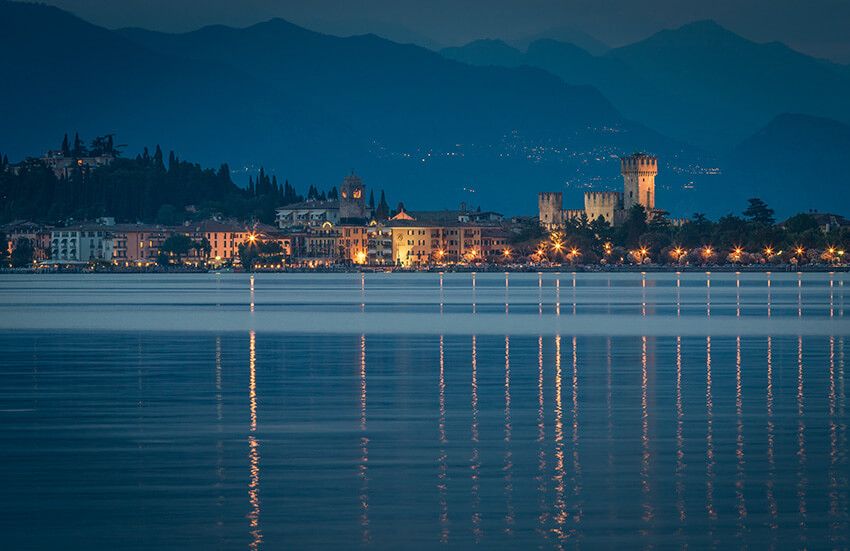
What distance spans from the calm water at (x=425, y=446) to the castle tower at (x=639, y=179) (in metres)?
132

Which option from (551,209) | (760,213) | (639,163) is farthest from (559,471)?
(551,209)

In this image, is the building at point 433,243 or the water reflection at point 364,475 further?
the building at point 433,243

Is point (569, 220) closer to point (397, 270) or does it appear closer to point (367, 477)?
point (397, 270)

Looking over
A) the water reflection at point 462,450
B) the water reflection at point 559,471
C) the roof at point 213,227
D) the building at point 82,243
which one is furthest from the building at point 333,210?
the water reflection at point 559,471

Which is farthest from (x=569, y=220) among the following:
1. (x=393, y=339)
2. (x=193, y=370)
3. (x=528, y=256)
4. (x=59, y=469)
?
(x=59, y=469)

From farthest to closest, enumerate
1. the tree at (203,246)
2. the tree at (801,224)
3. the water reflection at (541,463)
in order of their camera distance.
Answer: the tree at (203,246) < the tree at (801,224) < the water reflection at (541,463)

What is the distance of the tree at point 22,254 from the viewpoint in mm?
172500

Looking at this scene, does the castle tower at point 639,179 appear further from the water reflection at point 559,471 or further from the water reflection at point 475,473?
the water reflection at point 475,473

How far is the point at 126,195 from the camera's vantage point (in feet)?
593

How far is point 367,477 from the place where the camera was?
34.7ft

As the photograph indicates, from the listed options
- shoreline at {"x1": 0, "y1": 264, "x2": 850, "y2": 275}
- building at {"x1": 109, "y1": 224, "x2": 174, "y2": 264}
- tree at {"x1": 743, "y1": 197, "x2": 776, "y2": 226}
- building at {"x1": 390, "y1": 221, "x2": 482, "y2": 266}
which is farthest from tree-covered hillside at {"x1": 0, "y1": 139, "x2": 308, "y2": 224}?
tree at {"x1": 743, "y1": 197, "x2": 776, "y2": 226}

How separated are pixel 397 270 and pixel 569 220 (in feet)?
80.4

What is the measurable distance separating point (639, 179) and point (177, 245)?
62557 millimetres

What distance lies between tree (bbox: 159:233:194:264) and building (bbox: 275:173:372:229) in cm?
1850
